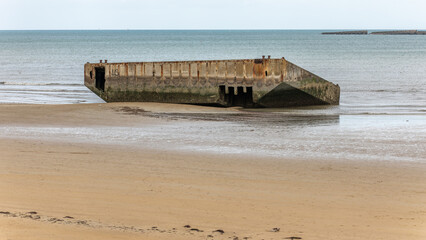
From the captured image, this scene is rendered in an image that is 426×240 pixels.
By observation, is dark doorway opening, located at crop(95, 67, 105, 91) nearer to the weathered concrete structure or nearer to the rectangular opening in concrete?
the weathered concrete structure

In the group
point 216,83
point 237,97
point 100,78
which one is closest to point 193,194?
point 216,83

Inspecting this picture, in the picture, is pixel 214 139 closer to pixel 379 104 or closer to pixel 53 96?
pixel 379 104

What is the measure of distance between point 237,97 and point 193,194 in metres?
10.7

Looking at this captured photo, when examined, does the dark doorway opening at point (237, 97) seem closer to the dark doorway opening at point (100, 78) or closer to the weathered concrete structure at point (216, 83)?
the weathered concrete structure at point (216, 83)

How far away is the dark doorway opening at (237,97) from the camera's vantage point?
1723cm

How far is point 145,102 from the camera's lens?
725 inches

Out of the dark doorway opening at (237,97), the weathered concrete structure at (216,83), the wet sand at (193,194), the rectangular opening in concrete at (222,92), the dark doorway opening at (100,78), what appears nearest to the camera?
the wet sand at (193,194)

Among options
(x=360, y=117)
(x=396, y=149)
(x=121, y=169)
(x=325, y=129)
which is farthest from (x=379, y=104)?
(x=121, y=169)

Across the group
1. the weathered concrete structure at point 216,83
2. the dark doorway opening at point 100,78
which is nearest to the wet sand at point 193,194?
the weathered concrete structure at point 216,83

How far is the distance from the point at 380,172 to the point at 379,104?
11.8 metres

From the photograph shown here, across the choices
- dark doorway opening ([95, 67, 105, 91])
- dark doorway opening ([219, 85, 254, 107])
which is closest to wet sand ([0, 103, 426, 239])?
dark doorway opening ([219, 85, 254, 107])

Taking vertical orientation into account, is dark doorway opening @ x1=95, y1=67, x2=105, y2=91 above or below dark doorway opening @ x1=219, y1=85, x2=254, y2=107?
above

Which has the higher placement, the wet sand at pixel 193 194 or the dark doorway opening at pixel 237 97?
the dark doorway opening at pixel 237 97

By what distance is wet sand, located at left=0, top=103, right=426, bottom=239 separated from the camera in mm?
5820
